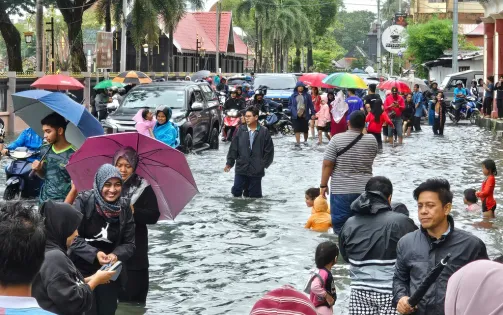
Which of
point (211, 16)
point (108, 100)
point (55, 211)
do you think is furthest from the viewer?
point (211, 16)

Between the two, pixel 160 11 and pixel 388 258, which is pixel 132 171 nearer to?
pixel 388 258

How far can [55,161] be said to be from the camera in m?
8.82

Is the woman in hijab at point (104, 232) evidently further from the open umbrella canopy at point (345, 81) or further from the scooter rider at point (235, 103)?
the scooter rider at point (235, 103)

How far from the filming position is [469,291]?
321 cm

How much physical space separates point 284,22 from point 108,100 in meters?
76.1

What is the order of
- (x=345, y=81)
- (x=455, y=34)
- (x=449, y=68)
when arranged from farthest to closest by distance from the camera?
(x=449, y=68) < (x=455, y=34) < (x=345, y=81)

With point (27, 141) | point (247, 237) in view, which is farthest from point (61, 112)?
point (247, 237)

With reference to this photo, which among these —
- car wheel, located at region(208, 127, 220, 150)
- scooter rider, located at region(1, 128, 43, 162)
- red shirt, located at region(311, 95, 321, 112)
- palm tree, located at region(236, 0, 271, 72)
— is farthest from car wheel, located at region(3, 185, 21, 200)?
palm tree, located at region(236, 0, 271, 72)

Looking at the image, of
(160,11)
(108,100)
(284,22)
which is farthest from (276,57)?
(108,100)

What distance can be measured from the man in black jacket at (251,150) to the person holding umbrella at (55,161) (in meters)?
5.77

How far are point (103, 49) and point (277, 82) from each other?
284 inches

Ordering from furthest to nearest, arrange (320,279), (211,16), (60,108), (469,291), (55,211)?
(211,16)
(60,108)
(320,279)
(55,211)
(469,291)

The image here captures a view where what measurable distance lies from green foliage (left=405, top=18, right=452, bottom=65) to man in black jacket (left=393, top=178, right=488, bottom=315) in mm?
57545

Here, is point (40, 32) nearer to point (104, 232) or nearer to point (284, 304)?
point (104, 232)
